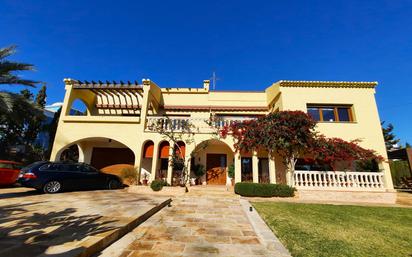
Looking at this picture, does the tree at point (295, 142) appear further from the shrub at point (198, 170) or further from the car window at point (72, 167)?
the car window at point (72, 167)

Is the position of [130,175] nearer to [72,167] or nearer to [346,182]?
[72,167]

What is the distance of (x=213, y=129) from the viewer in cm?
1362

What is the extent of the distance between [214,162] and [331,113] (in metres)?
9.75

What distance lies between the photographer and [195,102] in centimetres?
1711

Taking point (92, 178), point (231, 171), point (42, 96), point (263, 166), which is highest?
point (42, 96)

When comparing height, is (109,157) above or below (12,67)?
below

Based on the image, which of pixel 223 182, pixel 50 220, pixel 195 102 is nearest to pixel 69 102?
pixel 195 102

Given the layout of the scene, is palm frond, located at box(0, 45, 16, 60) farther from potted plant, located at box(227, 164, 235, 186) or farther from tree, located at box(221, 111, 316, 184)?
potted plant, located at box(227, 164, 235, 186)

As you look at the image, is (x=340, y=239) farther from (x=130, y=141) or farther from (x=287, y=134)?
(x=130, y=141)

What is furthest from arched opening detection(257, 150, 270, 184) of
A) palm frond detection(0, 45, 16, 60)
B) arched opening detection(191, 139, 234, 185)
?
palm frond detection(0, 45, 16, 60)

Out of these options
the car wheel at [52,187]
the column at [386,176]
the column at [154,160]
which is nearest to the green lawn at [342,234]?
the column at [386,176]

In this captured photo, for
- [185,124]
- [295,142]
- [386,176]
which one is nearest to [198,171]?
[185,124]

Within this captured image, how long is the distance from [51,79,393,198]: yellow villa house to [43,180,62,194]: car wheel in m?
4.12

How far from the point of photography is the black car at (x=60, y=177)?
8.95 meters
